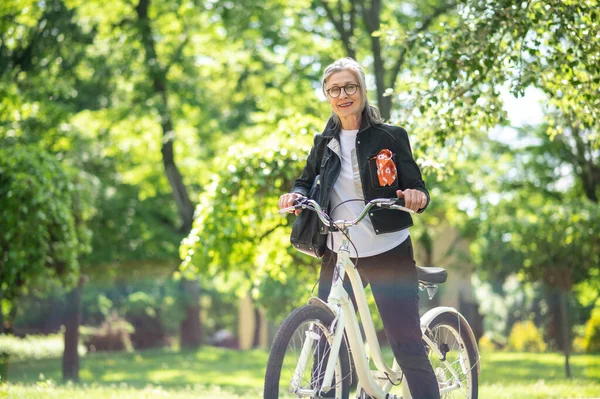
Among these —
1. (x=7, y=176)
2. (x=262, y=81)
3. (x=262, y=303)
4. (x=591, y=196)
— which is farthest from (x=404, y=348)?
(x=591, y=196)

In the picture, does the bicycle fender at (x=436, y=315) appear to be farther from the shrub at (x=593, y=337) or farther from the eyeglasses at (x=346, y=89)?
the shrub at (x=593, y=337)

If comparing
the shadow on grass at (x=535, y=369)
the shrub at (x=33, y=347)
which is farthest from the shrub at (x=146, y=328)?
the shadow on grass at (x=535, y=369)

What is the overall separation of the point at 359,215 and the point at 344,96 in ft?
2.15

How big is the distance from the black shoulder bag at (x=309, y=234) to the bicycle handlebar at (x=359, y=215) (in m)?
0.11

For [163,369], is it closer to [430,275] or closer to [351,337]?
[430,275]

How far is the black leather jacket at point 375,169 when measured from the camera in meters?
3.79

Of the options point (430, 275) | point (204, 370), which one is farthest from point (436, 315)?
point (204, 370)

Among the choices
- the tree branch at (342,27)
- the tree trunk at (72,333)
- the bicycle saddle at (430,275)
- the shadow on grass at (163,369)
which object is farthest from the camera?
the tree branch at (342,27)

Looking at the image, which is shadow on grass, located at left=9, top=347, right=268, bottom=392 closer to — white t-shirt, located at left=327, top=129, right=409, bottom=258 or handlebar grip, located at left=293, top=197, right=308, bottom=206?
white t-shirt, located at left=327, top=129, right=409, bottom=258

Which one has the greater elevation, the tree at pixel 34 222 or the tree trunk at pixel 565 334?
the tree at pixel 34 222

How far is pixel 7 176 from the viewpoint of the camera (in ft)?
31.1

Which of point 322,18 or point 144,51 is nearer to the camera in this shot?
point 322,18

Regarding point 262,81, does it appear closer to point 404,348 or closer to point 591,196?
point 591,196

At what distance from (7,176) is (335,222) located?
6.87 meters
